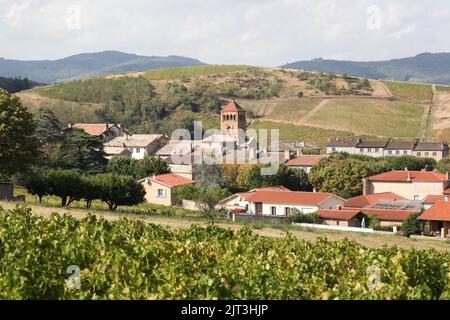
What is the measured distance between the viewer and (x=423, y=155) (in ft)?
323

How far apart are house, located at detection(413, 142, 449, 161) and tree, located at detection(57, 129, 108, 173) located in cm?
5063

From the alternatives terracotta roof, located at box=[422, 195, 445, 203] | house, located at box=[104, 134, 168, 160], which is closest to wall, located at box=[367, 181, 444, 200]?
terracotta roof, located at box=[422, 195, 445, 203]

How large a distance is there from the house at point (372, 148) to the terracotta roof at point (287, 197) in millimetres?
45334

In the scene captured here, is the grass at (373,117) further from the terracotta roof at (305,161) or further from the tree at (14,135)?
the tree at (14,135)

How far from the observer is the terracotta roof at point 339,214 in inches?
1983

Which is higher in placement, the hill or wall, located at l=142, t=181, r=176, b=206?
the hill

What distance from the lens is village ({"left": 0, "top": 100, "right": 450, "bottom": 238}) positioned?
163 feet

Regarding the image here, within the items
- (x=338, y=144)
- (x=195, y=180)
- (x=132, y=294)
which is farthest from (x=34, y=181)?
(x=338, y=144)

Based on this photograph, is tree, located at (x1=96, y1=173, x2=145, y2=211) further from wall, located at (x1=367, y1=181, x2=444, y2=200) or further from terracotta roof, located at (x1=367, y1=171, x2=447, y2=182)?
terracotta roof, located at (x1=367, y1=171, x2=447, y2=182)

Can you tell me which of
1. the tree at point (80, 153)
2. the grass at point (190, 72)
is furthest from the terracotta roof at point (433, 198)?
the grass at point (190, 72)

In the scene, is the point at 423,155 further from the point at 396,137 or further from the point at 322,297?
the point at 322,297

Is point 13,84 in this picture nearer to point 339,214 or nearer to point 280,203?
point 280,203

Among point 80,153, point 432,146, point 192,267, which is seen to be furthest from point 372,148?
point 192,267

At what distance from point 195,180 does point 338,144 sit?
4067 centimetres
